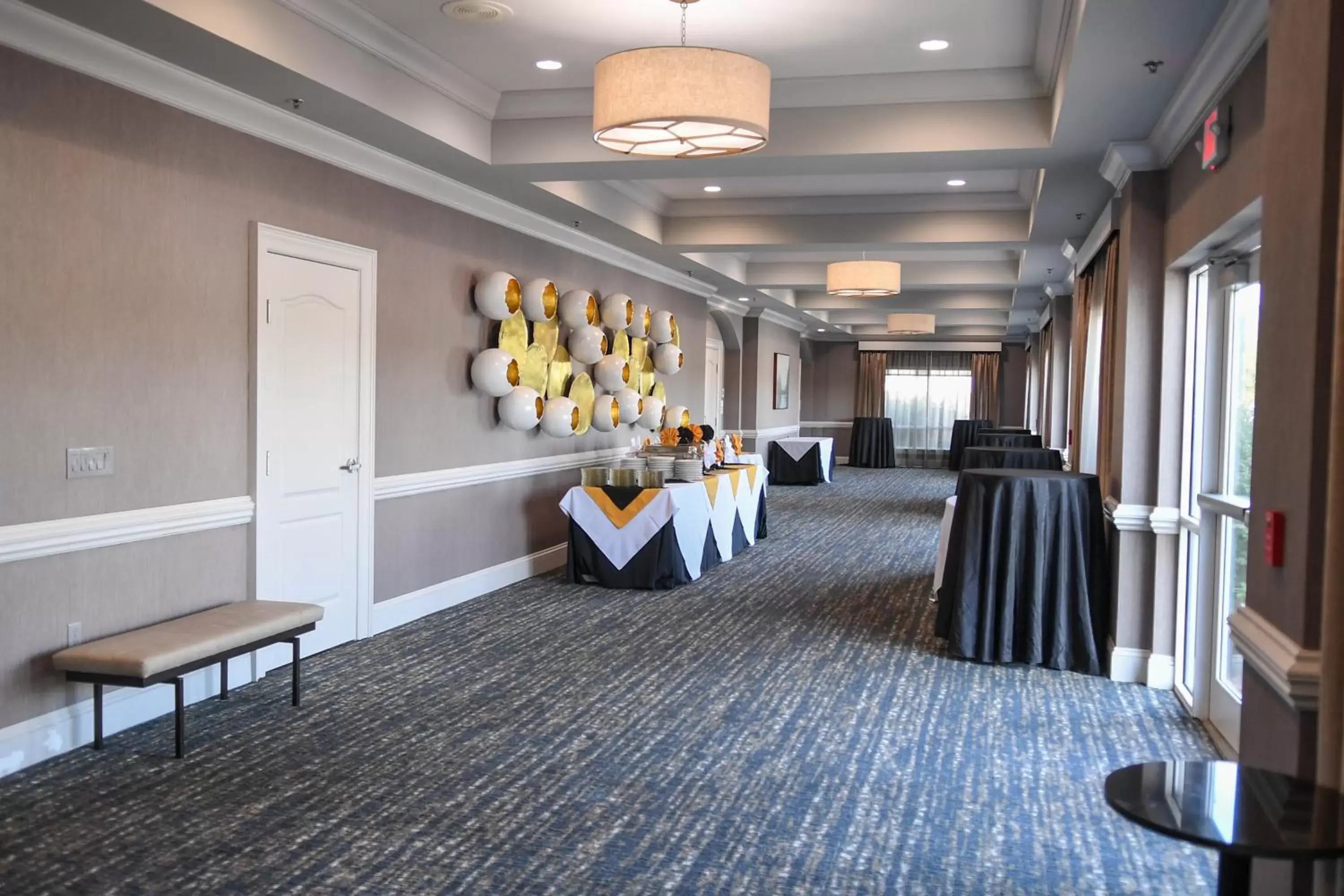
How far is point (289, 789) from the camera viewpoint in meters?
3.47

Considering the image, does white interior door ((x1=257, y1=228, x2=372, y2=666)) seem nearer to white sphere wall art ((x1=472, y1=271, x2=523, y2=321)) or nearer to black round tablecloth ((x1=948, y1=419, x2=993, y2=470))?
white sphere wall art ((x1=472, y1=271, x2=523, y2=321))

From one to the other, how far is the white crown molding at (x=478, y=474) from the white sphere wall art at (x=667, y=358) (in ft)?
3.86

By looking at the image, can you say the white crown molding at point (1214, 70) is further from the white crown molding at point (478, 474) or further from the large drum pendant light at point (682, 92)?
the white crown molding at point (478, 474)

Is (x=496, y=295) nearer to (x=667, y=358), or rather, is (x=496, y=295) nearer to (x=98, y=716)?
(x=667, y=358)

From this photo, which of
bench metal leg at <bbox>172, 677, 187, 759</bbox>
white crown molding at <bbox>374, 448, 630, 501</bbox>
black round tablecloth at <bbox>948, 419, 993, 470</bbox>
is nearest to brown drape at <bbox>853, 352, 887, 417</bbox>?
black round tablecloth at <bbox>948, 419, 993, 470</bbox>

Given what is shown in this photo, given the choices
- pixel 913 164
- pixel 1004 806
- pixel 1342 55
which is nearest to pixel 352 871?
pixel 1004 806

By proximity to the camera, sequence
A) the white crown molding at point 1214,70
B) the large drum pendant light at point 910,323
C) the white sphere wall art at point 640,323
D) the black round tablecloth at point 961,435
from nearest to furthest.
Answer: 1. the white crown molding at point 1214,70
2. the white sphere wall art at point 640,323
3. the large drum pendant light at point 910,323
4. the black round tablecloth at point 961,435

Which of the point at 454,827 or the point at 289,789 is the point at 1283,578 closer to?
the point at 454,827

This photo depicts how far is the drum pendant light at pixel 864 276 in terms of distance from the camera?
29.0 feet

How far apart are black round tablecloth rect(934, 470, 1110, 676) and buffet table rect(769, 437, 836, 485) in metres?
10.3

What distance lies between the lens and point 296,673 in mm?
4293

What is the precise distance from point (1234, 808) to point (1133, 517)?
346 centimetres

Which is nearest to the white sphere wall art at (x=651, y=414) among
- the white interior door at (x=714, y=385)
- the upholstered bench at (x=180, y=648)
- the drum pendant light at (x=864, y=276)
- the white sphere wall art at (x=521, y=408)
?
the drum pendant light at (x=864, y=276)

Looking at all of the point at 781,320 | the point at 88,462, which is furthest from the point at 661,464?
the point at 781,320
